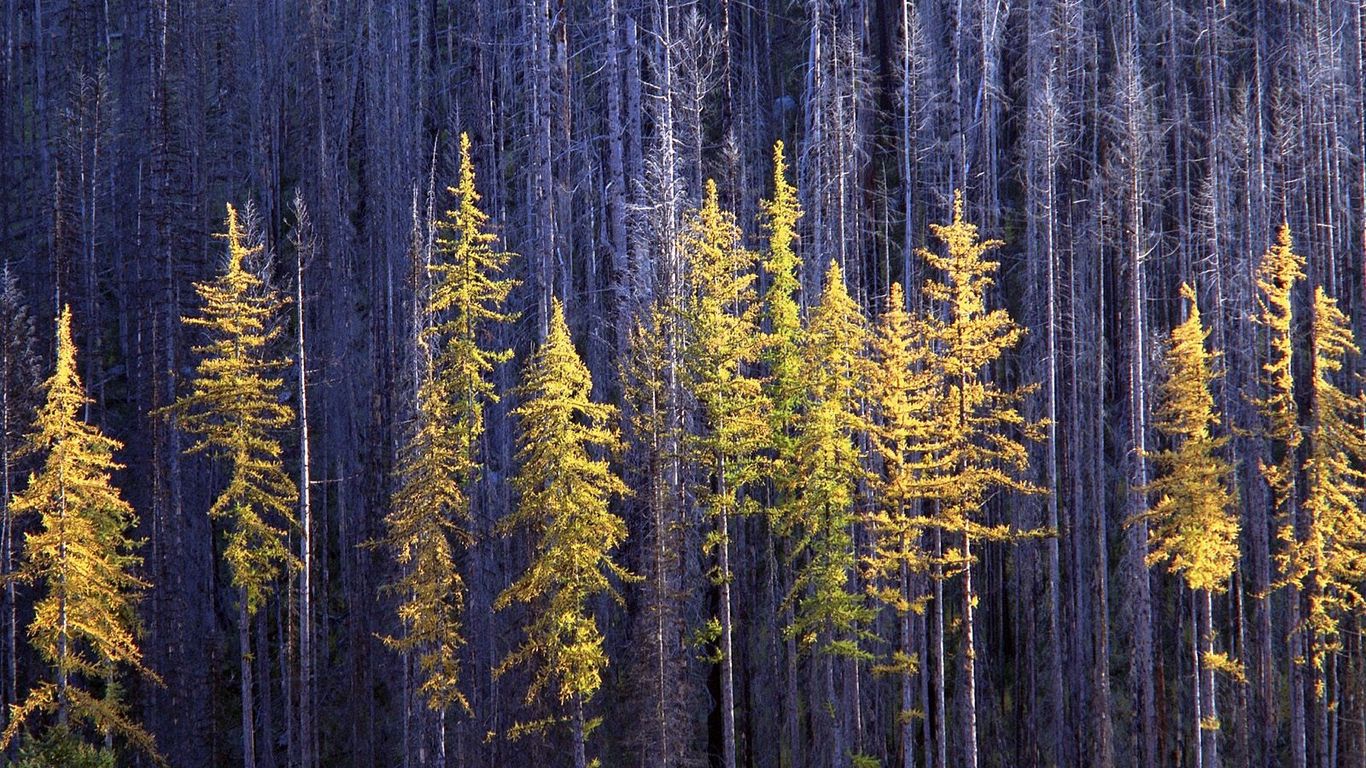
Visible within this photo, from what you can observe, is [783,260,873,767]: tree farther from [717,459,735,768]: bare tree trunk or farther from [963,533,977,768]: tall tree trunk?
[963,533,977,768]: tall tree trunk

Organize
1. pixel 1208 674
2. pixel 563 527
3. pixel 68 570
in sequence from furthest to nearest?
pixel 1208 674
pixel 68 570
pixel 563 527

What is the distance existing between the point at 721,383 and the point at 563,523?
4158 millimetres

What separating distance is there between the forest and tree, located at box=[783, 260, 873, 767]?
15 centimetres

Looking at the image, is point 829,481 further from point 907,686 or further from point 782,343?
point 907,686

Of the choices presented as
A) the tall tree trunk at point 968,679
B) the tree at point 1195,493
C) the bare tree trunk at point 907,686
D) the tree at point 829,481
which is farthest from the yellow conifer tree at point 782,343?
the tree at point 1195,493

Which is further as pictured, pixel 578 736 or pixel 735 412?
pixel 735 412

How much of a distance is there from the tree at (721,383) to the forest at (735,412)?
0.13 metres

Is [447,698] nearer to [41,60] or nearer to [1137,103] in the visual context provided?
[1137,103]

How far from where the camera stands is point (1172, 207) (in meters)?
35.7

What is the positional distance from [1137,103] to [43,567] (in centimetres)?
2770

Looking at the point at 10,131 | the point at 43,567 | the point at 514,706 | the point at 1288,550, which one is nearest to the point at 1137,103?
the point at 1288,550

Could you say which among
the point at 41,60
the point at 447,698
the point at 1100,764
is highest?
the point at 41,60

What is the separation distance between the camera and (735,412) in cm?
2359

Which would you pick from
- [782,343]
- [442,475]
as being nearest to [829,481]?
[782,343]
